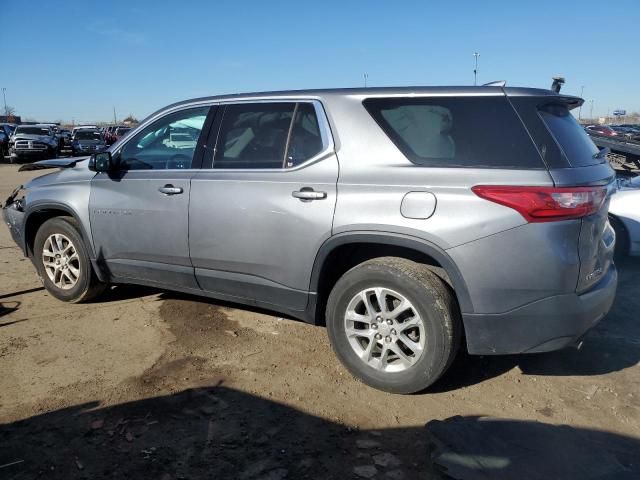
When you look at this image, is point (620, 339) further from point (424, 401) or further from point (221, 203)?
point (221, 203)

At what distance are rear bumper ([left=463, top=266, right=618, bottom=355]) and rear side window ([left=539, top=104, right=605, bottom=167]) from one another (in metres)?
0.80

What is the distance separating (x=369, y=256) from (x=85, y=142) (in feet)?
96.7

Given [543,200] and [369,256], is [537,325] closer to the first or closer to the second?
[543,200]

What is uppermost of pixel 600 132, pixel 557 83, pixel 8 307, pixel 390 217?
pixel 557 83

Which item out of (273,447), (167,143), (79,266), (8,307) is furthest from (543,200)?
(8,307)

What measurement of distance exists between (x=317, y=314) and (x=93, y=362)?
65.9 inches

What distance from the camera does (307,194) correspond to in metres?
3.64

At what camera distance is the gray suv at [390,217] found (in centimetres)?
308

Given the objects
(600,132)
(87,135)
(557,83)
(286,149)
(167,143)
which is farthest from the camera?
(87,135)

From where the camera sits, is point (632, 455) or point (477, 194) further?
point (477, 194)

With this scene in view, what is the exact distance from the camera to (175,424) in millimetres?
3141

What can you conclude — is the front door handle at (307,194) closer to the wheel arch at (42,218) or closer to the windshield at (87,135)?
the wheel arch at (42,218)

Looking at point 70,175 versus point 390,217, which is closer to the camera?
point 390,217

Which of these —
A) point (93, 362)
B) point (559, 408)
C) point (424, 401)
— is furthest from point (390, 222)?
point (93, 362)
